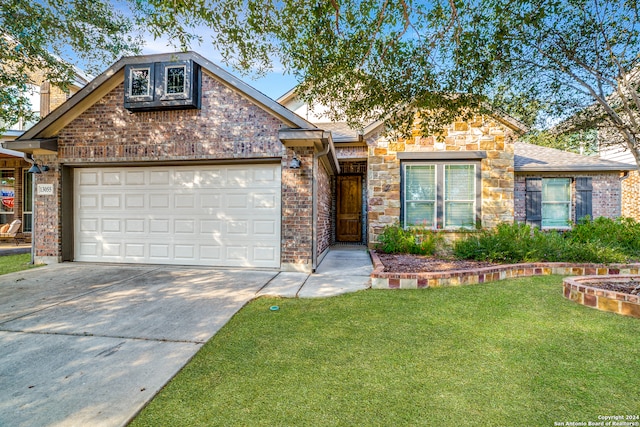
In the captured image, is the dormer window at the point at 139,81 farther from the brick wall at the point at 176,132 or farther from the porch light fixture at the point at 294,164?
the porch light fixture at the point at 294,164

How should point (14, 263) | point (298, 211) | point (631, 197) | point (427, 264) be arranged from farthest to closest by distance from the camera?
1. point (631, 197)
2. point (14, 263)
3. point (427, 264)
4. point (298, 211)

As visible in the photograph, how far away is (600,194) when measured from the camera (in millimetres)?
10008

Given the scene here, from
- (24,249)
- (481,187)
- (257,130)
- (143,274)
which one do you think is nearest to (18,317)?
(143,274)

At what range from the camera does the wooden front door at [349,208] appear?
11.2m

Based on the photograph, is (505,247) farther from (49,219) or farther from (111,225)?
(49,219)

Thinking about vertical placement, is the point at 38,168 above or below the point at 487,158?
below

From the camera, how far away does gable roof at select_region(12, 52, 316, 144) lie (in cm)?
633

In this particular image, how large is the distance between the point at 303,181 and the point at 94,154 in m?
4.90

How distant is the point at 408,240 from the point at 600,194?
7030mm

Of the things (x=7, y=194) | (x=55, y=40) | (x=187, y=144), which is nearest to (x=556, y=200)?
(x=187, y=144)

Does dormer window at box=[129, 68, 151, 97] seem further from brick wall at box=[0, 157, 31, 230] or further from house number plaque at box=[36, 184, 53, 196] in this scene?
brick wall at box=[0, 157, 31, 230]

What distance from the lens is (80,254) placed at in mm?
7461

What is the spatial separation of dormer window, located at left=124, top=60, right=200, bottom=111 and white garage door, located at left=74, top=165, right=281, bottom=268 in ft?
4.60

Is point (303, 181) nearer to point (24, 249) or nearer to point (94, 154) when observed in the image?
point (94, 154)
